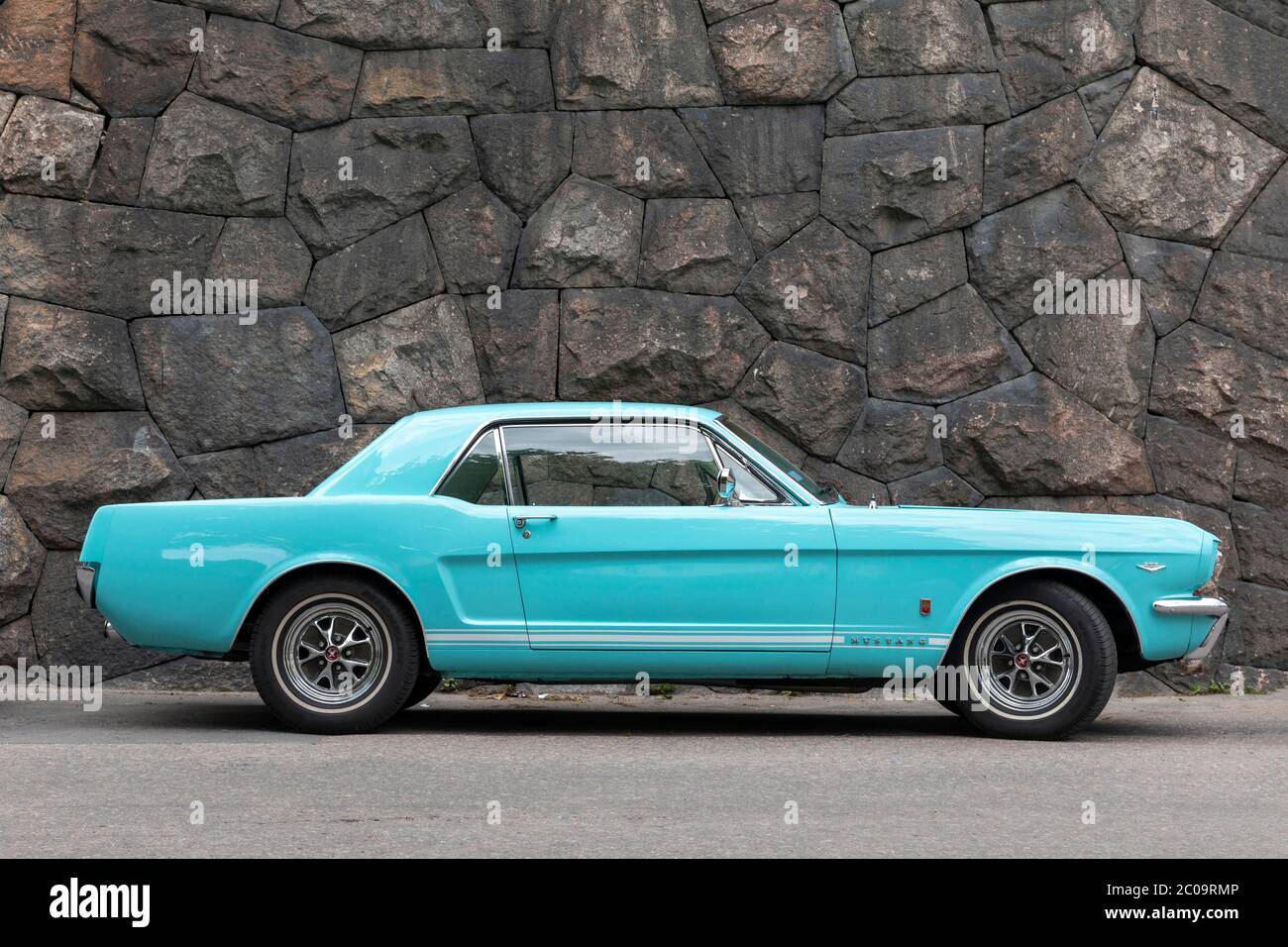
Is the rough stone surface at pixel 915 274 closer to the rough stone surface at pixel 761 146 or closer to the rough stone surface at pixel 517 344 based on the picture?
the rough stone surface at pixel 761 146

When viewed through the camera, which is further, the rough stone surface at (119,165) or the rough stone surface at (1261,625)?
the rough stone surface at (119,165)

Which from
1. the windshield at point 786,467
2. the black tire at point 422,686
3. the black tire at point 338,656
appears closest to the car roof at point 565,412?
the windshield at point 786,467

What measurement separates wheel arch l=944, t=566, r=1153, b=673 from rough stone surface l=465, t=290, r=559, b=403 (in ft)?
11.9

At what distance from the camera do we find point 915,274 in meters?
9.92

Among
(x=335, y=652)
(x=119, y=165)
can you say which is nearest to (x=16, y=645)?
(x=119, y=165)

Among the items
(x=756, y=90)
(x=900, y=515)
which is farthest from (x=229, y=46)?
(x=900, y=515)

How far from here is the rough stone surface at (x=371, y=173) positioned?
10.1 metres

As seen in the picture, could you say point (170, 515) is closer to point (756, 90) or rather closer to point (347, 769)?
point (347, 769)

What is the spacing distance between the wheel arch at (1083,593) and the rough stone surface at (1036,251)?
3.06 meters

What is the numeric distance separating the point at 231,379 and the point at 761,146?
367cm

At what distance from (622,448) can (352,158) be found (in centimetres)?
377

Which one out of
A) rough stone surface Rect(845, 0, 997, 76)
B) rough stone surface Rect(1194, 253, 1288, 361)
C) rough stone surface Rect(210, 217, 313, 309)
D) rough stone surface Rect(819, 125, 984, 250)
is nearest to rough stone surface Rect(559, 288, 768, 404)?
rough stone surface Rect(819, 125, 984, 250)

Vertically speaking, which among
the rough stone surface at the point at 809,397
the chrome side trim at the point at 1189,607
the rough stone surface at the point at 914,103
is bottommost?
the chrome side trim at the point at 1189,607

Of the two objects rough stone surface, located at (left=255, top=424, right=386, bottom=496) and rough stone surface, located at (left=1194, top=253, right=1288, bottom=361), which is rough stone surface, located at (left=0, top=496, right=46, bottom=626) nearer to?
rough stone surface, located at (left=255, top=424, right=386, bottom=496)
